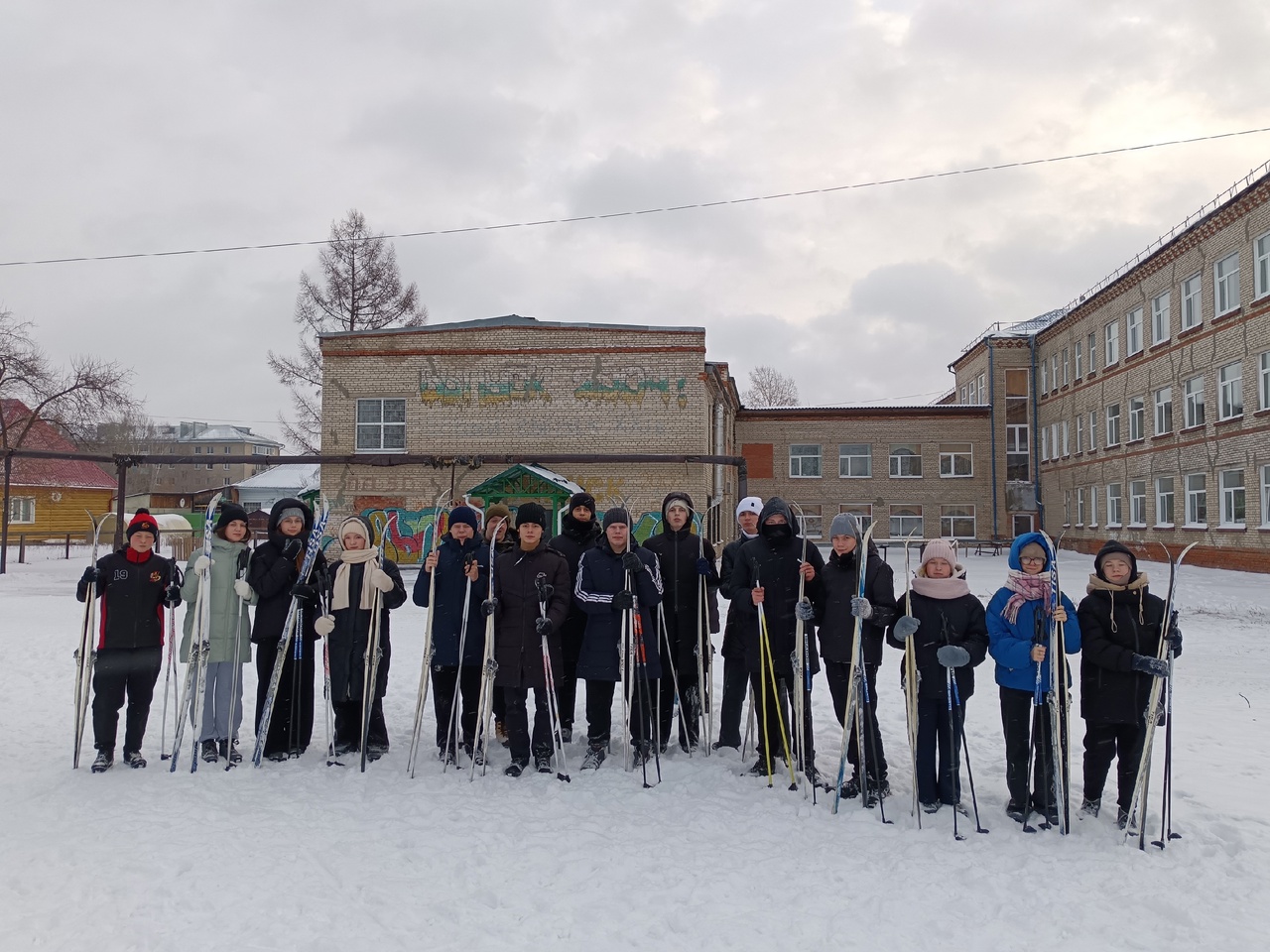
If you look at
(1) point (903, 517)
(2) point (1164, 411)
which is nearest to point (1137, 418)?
(2) point (1164, 411)

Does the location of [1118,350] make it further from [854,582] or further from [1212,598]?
[854,582]

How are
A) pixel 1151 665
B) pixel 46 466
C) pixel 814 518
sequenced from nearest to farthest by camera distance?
1. pixel 1151 665
2. pixel 46 466
3. pixel 814 518

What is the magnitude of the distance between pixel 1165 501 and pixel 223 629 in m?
26.8

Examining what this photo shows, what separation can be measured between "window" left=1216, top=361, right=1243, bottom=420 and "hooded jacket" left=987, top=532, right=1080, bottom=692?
828 inches

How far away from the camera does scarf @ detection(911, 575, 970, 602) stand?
457cm

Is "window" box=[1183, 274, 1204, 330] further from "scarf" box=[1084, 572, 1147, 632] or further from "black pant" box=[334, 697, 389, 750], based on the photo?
"black pant" box=[334, 697, 389, 750]

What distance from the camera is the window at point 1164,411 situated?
80.3 feet

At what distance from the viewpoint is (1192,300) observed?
76.4 feet

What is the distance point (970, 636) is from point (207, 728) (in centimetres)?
465

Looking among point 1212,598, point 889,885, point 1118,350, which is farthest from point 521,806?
point 1118,350

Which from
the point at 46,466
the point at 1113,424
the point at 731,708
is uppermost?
the point at 1113,424

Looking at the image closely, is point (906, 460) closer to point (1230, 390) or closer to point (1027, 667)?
point (1230, 390)

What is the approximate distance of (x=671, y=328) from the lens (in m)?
18.8

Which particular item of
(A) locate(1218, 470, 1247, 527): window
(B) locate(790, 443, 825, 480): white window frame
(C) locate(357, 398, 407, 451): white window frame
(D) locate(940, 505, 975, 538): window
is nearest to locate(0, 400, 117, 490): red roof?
(C) locate(357, 398, 407, 451): white window frame
